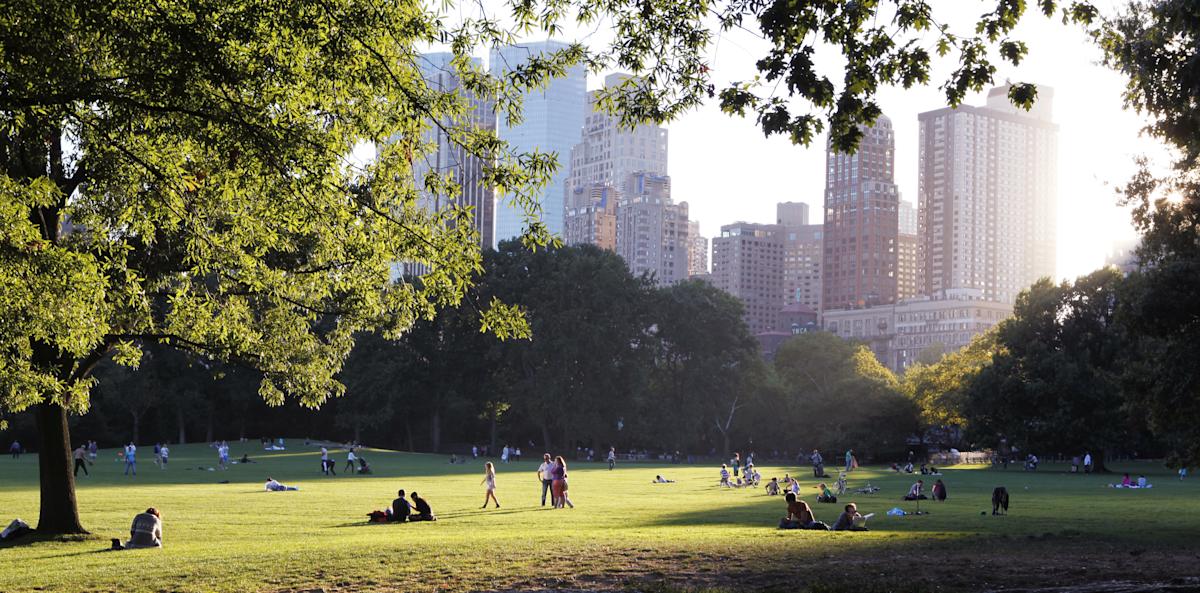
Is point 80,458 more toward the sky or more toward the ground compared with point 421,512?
more toward the ground

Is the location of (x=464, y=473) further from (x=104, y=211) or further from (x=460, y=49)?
(x=460, y=49)

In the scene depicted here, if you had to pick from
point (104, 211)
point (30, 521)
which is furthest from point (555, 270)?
point (104, 211)

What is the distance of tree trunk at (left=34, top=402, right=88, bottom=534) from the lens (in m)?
25.1

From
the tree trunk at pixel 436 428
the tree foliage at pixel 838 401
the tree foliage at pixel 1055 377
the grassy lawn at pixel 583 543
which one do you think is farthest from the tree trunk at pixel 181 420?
the tree foliage at pixel 1055 377

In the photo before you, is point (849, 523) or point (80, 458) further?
point (80, 458)

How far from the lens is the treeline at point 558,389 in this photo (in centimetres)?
9175

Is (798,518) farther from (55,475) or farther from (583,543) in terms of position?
(55,475)

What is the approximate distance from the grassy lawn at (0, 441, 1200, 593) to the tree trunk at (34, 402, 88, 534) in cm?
85

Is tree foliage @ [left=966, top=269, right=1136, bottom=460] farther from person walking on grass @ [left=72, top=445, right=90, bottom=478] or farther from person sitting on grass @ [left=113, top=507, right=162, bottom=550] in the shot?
person sitting on grass @ [left=113, top=507, right=162, bottom=550]

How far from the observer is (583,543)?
21766 mm

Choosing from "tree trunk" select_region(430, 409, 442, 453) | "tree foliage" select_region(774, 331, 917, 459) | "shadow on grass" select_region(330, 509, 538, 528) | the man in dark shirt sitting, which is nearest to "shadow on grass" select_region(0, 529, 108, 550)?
"shadow on grass" select_region(330, 509, 538, 528)

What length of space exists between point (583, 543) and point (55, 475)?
1175cm

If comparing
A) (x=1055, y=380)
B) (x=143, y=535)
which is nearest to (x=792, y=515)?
(x=143, y=535)

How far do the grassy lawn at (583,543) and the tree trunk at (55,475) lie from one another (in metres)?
0.85
